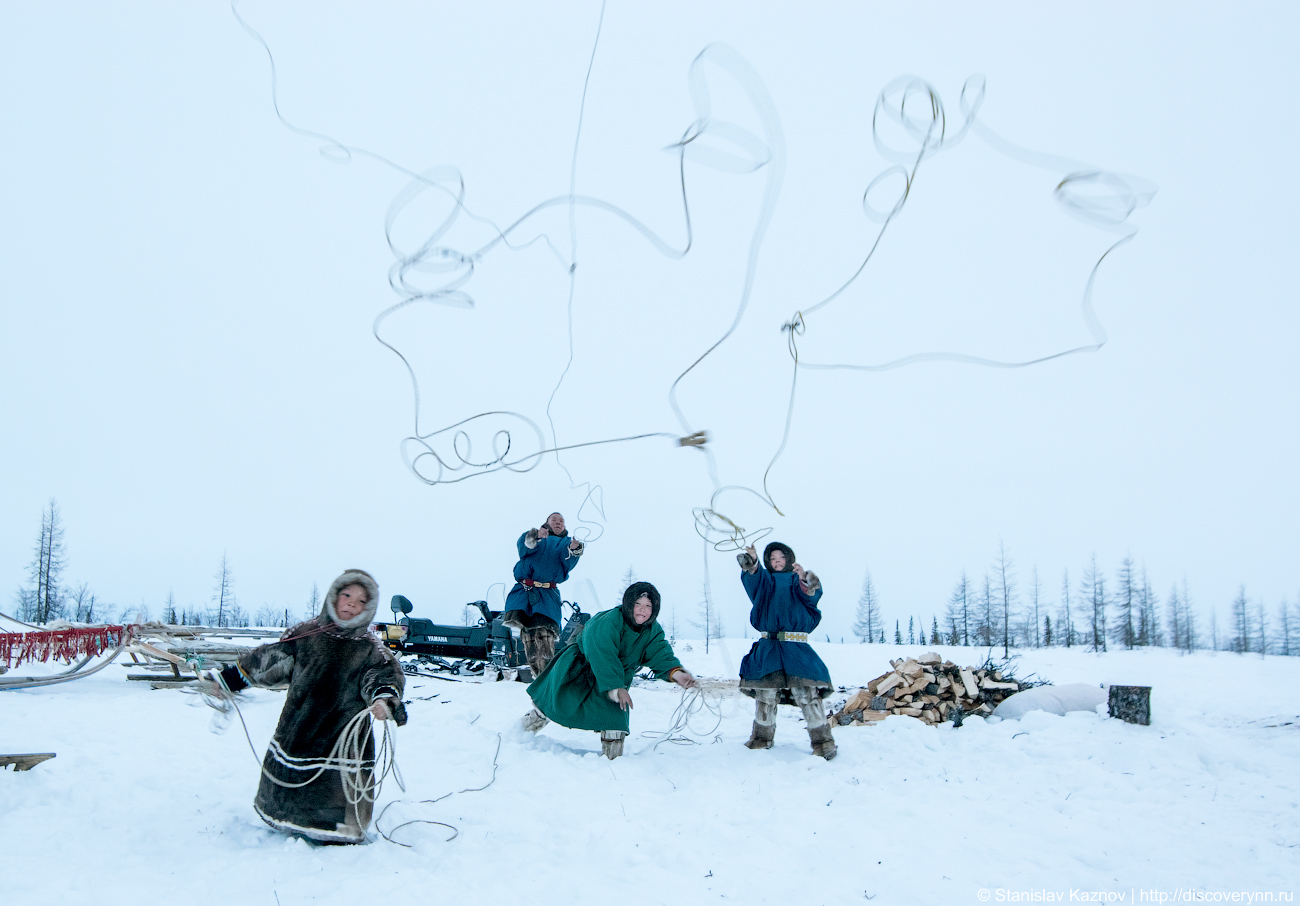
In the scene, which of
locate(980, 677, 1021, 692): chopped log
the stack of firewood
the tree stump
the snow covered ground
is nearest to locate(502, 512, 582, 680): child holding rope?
the snow covered ground

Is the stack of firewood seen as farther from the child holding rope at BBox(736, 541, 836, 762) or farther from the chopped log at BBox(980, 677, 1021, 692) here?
the child holding rope at BBox(736, 541, 836, 762)

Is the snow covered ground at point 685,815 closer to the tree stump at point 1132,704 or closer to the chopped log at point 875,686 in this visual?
the tree stump at point 1132,704

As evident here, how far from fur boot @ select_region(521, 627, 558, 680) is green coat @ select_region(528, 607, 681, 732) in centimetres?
218

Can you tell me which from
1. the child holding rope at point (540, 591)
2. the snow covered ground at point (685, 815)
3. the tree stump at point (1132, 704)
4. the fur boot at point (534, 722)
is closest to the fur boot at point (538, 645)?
the child holding rope at point (540, 591)

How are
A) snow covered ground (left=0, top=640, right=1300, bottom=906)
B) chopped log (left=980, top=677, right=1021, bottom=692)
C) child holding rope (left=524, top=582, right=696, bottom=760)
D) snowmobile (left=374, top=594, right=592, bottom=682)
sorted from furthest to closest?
snowmobile (left=374, top=594, right=592, bottom=682) → chopped log (left=980, top=677, right=1021, bottom=692) → child holding rope (left=524, top=582, right=696, bottom=760) → snow covered ground (left=0, top=640, right=1300, bottom=906)

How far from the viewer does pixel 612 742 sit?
19.8ft

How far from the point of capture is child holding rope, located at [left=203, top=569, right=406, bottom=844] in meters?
3.89

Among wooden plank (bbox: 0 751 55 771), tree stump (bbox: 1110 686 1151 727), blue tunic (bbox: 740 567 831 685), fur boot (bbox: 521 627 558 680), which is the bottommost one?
tree stump (bbox: 1110 686 1151 727)

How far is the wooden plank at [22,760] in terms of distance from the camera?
14.9 ft

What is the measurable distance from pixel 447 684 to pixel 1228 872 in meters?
7.75

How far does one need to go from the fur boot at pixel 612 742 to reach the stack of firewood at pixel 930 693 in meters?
2.88

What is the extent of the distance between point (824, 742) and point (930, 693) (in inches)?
101

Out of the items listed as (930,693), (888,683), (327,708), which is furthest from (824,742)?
(327,708)

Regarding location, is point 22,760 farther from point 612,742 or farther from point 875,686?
point 875,686
